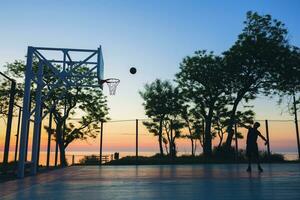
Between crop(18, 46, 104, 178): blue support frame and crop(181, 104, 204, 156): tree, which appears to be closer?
crop(18, 46, 104, 178): blue support frame

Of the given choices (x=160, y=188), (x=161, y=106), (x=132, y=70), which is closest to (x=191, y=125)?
(x=161, y=106)

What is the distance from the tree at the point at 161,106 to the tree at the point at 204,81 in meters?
5.39

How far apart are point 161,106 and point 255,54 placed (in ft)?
46.4

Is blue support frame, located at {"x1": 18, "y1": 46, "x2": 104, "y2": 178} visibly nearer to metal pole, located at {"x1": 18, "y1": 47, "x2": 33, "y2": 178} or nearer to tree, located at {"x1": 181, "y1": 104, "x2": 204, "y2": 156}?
metal pole, located at {"x1": 18, "y1": 47, "x2": 33, "y2": 178}

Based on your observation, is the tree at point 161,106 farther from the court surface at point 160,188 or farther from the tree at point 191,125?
the court surface at point 160,188

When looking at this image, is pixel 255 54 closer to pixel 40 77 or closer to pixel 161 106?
pixel 161 106

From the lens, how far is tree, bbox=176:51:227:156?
28.8 m

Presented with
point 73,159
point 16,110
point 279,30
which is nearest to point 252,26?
point 279,30

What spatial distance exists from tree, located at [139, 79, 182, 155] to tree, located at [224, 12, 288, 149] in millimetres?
9726

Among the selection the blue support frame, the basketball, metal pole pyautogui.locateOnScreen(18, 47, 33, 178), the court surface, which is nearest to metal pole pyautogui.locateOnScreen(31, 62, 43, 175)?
the blue support frame

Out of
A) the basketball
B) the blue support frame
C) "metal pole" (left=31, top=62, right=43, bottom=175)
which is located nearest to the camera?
the blue support frame

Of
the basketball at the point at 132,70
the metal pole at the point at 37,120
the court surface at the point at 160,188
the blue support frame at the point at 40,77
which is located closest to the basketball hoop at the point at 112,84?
the blue support frame at the point at 40,77

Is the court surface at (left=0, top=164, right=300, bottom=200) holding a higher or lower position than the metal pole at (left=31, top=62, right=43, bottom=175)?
lower

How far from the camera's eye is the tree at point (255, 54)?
26812 millimetres
